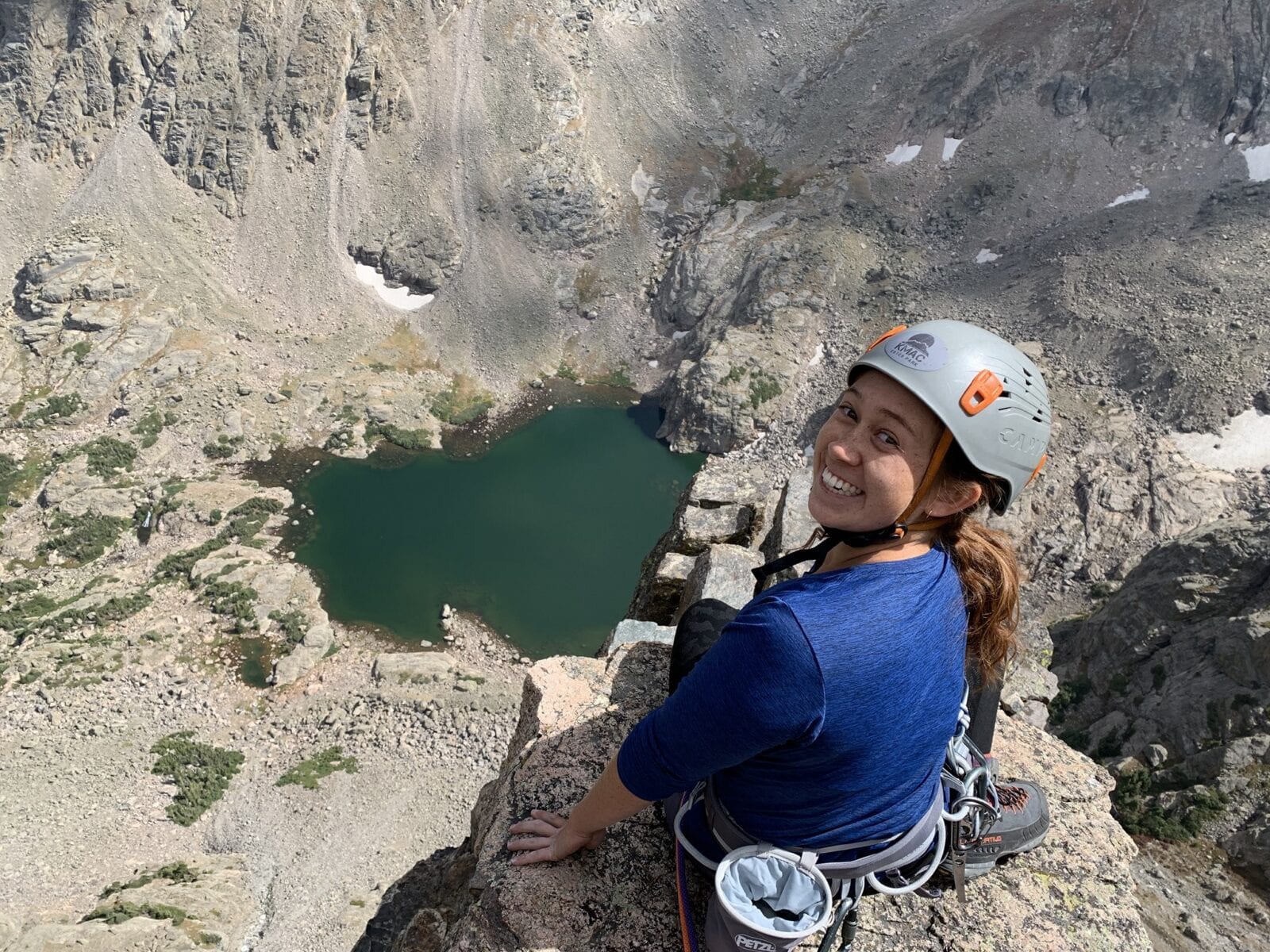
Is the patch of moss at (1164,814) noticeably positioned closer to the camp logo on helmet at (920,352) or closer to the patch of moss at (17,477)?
the camp logo on helmet at (920,352)

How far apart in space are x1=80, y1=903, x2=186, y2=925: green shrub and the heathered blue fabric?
17.2 meters

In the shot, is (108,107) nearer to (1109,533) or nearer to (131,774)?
(131,774)

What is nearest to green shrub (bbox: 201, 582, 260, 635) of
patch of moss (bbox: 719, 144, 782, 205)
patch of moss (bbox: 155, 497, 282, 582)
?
patch of moss (bbox: 155, 497, 282, 582)

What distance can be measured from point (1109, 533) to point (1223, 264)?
1643 centimetres

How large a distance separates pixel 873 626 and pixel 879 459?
74cm

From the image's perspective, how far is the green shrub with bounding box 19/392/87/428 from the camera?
36.1 meters

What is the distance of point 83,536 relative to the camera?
30.1 m

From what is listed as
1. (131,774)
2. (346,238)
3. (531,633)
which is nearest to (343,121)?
(346,238)

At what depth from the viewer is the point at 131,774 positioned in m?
20.1

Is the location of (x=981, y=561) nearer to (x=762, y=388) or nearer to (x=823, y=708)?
(x=823, y=708)

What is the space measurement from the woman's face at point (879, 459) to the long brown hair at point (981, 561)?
0.55ft

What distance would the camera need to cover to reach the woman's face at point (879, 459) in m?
2.81

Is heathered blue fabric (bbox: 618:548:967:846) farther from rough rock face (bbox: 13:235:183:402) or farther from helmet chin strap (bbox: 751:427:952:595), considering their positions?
rough rock face (bbox: 13:235:183:402)

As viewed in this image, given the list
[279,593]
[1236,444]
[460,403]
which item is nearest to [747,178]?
[460,403]
